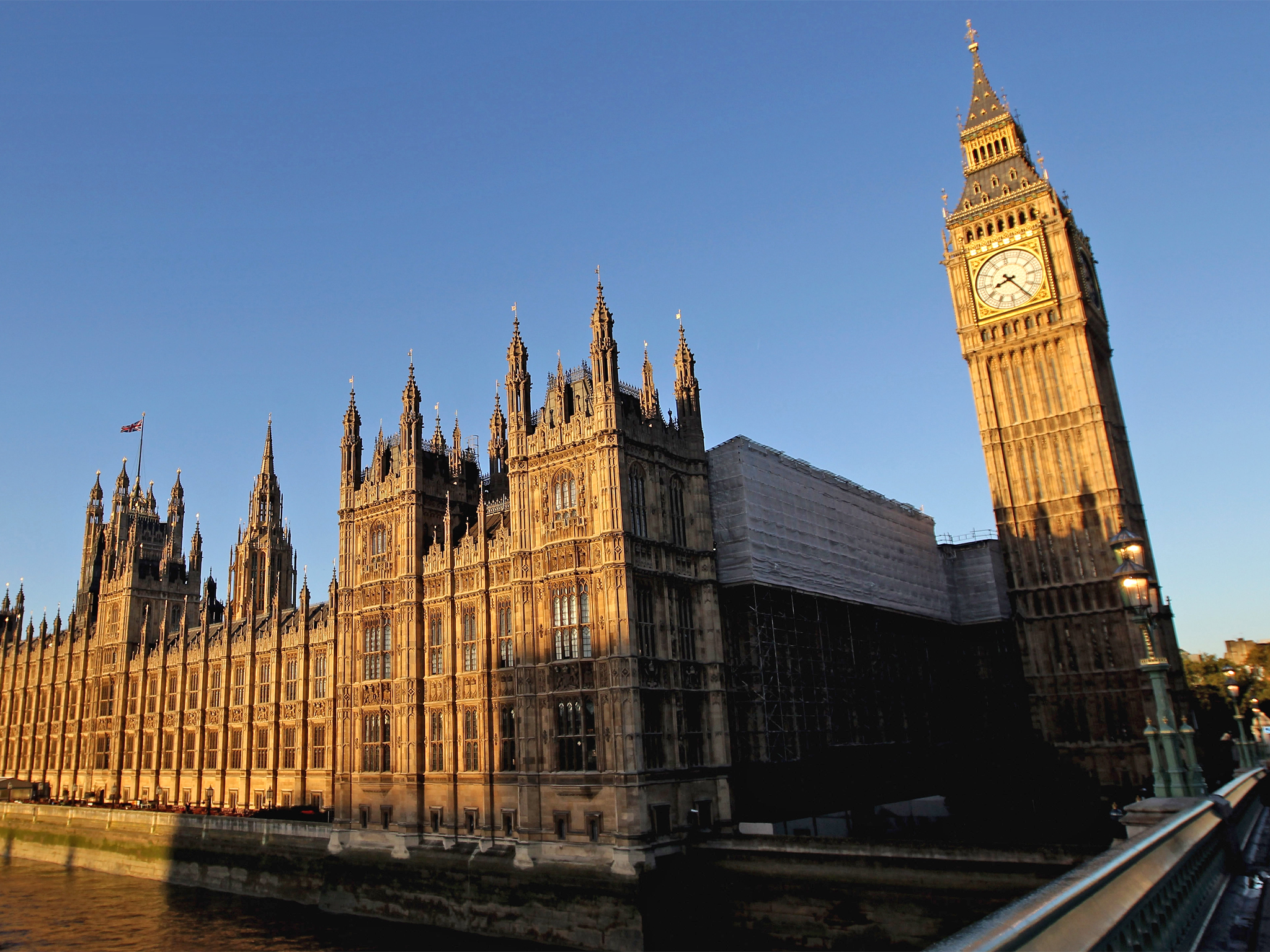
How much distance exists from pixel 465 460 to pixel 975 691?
1844 inches

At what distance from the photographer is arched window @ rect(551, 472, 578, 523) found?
1697 inches

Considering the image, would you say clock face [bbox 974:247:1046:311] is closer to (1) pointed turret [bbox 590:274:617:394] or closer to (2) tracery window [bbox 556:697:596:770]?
(1) pointed turret [bbox 590:274:617:394]

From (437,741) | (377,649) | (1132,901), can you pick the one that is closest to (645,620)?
(437,741)

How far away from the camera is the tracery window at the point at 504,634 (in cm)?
4512

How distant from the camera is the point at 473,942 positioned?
131ft

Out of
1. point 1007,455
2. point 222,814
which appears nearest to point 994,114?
point 1007,455

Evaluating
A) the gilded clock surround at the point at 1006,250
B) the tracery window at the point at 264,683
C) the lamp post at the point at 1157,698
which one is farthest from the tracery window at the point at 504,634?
the gilded clock surround at the point at 1006,250

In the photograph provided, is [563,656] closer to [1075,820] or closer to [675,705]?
[675,705]

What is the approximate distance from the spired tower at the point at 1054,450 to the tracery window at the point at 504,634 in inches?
1670

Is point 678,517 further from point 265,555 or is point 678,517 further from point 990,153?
point 265,555

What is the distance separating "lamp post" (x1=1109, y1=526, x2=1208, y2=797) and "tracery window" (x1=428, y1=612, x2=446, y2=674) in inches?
1401

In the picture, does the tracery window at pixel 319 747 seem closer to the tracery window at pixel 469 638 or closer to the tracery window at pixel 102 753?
the tracery window at pixel 469 638

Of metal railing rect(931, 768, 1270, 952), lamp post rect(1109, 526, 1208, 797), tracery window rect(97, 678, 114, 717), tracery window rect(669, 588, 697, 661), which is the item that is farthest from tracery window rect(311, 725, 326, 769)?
metal railing rect(931, 768, 1270, 952)

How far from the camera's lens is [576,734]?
40438 millimetres
